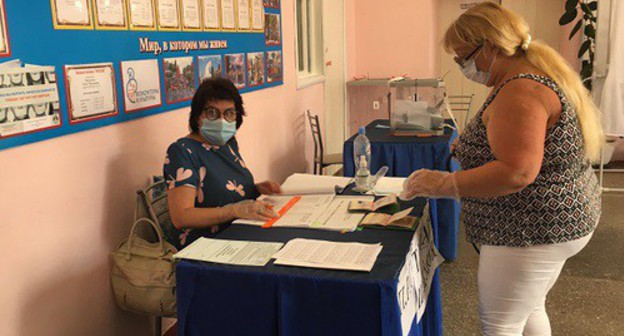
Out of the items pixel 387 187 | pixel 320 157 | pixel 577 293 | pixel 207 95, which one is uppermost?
pixel 207 95

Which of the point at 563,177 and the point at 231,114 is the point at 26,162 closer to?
the point at 231,114

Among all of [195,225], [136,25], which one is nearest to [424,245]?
[195,225]

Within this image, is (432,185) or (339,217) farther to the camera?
(339,217)

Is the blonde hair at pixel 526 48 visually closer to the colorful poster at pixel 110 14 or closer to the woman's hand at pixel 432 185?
the woman's hand at pixel 432 185

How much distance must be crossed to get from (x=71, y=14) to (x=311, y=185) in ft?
3.49

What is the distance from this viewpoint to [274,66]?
3.67m

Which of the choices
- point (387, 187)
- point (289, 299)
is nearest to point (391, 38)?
point (387, 187)

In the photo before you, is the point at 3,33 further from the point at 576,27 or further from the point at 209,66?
the point at 576,27

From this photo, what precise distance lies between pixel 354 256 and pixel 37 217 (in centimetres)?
100

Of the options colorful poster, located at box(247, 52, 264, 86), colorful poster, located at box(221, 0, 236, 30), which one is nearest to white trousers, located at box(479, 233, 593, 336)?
colorful poster, located at box(221, 0, 236, 30)

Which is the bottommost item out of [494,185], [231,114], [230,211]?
[230,211]

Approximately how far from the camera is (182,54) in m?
2.47

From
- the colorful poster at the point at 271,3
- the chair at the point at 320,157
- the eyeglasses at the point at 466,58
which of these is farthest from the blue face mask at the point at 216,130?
the chair at the point at 320,157

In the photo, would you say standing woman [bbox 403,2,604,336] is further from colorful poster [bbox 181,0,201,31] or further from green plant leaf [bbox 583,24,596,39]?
green plant leaf [bbox 583,24,596,39]
